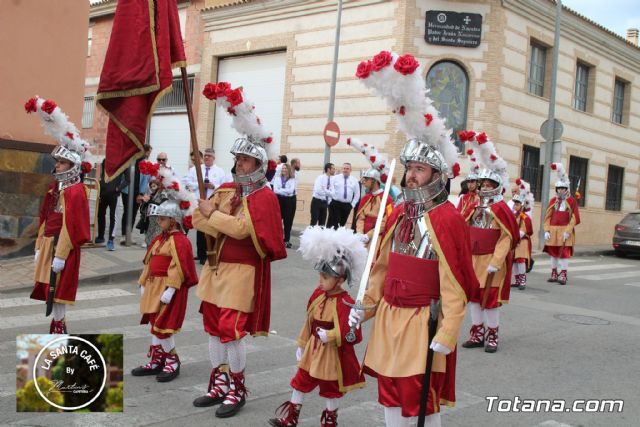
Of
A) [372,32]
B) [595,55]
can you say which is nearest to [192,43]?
[372,32]

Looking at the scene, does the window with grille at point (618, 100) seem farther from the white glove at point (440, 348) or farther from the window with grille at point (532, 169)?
the white glove at point (440, 348)

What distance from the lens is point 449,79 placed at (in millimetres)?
20250

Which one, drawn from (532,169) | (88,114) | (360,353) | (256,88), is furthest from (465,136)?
(88,114)

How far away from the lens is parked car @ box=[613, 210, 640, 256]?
68.1 feet

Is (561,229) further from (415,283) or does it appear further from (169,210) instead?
(415,283)

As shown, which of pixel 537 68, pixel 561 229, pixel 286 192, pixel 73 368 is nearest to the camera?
pixel 73 368

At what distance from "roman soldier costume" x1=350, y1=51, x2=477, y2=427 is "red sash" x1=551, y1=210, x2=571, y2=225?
1076 cm

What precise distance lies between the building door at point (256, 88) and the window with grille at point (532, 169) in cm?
819

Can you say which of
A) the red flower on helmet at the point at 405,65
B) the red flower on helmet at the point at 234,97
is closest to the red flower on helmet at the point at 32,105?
the red flower on helmet at the point at 234,97

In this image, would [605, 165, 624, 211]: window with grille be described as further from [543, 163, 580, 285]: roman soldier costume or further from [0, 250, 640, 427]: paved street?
[0, 250, 640, 427]: paved street

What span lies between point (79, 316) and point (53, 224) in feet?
6.50

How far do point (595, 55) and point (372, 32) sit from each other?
9594mm

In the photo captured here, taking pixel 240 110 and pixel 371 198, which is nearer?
pixel 240 110

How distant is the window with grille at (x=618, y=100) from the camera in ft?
88.1
